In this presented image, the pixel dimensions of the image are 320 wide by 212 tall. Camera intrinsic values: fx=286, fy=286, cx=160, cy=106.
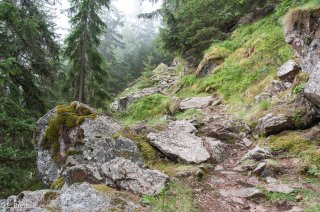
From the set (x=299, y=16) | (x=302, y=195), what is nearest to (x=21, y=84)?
(x=299, y=16)

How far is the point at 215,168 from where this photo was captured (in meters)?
6.21

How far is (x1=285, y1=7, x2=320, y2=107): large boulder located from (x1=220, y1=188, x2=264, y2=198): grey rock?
3452mm

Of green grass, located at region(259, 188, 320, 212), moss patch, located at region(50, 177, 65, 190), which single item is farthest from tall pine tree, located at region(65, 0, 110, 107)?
green grass, located at region(259, 188, 320, 212)

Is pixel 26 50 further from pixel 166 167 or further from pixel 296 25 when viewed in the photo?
pixel 296 25

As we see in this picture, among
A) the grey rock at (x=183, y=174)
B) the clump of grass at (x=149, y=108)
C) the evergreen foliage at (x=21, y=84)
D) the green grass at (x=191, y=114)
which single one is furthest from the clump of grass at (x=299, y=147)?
the clump of grass at (x=149, y=108)

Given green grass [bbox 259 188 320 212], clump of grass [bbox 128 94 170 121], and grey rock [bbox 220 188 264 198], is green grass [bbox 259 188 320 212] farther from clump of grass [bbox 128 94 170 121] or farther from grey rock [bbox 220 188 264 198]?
clump of grass [bbox 128 94 170 121]

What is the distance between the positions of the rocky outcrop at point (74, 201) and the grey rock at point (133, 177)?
0.53 metres

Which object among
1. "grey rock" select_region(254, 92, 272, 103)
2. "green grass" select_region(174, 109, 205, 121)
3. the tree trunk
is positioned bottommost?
"green grass" select_region(174, 109, 205, 121)

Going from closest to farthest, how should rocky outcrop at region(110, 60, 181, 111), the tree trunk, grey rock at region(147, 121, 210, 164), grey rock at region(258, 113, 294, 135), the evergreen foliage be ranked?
grey rock at region(147, 121, 210, 164) → grey rock at region(258, 113, 294, 135) → the evergreen foliage → the tree trunk → rocky outcrop at region(110, 60, 181, 111)

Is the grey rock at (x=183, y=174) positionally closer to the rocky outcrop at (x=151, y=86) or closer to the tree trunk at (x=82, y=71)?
the tree trunk at (x=82, y=71)

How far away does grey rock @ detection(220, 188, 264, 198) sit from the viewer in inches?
193

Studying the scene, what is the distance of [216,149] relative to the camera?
6.77 meters

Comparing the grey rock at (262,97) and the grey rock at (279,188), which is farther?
the grey rock at (262,97)

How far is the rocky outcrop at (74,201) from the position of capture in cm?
420
